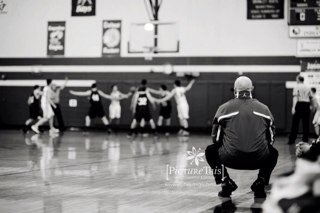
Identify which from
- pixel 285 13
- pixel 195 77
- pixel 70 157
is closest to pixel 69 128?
pixel 195 77

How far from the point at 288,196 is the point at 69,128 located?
936 inches

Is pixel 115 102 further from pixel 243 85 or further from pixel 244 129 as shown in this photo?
pixel 244 129

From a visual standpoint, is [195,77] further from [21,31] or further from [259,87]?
[21,31]

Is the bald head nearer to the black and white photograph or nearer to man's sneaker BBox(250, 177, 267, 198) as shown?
man's sneaker BBox(250, 177, 267, 198)

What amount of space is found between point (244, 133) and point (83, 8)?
20211 millimetres

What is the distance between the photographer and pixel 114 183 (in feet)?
25.7

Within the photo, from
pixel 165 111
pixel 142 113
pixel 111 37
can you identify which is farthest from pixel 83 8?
pixel 142 113

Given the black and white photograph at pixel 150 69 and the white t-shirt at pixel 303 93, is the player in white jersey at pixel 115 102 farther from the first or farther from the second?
the white t-shirt at pixel 303 93

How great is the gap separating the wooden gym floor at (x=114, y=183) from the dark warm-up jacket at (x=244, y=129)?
1.85ft

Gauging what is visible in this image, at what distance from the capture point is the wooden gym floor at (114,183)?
6.02m

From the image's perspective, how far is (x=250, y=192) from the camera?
7184mm

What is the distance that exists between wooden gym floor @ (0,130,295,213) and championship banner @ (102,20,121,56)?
12.6 m

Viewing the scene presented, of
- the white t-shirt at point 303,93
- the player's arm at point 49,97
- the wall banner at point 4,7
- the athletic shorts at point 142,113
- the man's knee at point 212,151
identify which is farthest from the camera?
the wall banner at point 4,7

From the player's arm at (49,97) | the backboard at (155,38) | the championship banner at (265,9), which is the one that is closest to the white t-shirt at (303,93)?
the championship banner at (265,9)
